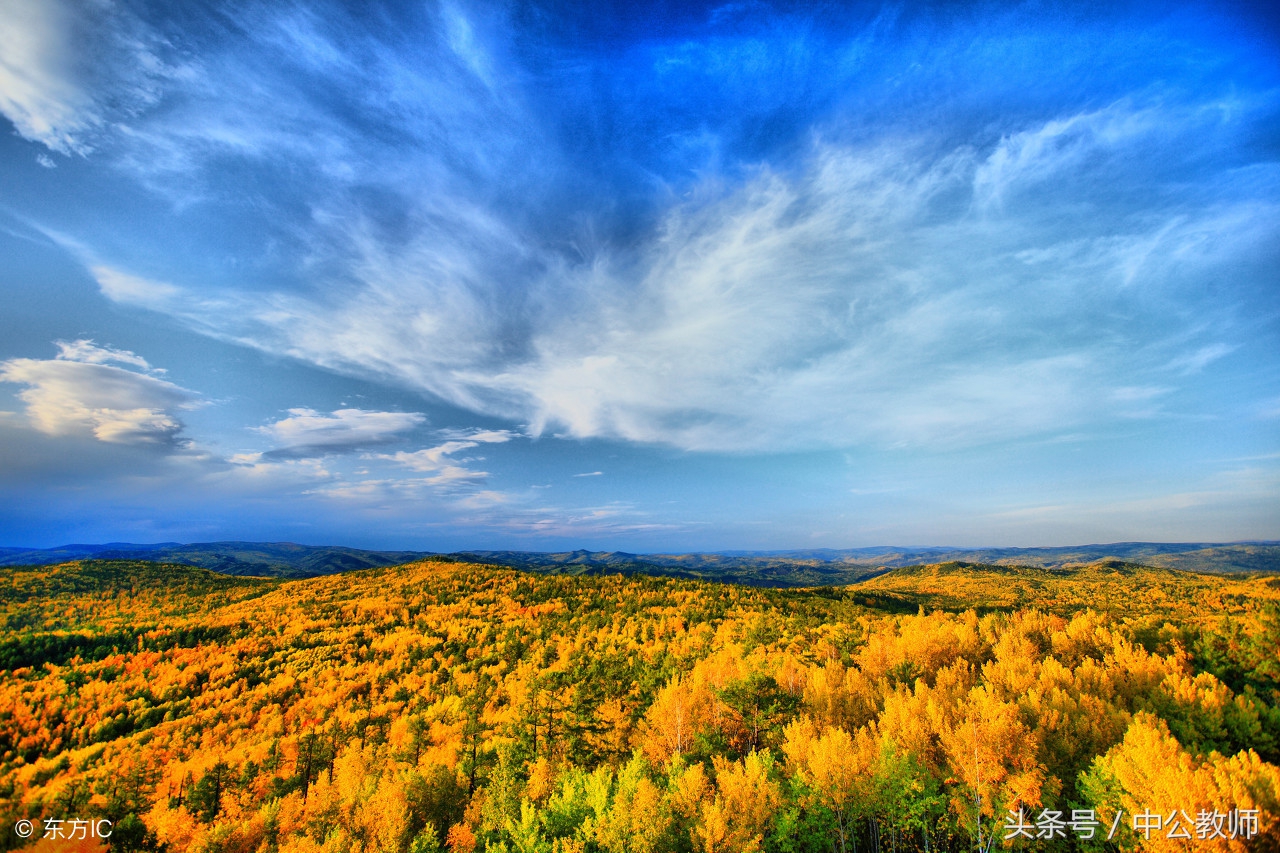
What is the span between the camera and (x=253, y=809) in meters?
49.6

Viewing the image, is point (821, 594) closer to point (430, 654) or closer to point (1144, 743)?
point (430, 654)

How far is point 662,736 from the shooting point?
51.0m

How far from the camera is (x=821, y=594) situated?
167375 mm

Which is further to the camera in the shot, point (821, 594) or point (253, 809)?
point (821, 594)

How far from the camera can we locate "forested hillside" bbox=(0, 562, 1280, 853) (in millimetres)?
32844

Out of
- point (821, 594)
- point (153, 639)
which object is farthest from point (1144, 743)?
point (153, 639)

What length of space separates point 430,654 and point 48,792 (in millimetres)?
59660

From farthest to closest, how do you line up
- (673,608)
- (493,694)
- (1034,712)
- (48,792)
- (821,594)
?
(821,594) < (673,608) < (493,694) < (48,792) < (1034,712)

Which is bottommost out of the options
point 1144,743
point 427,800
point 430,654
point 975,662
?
point 430,654

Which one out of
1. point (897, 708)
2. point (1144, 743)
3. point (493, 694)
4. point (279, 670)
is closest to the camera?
point (1144, 743)

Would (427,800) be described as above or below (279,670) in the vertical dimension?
above

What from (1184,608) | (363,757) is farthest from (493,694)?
(1184,608)

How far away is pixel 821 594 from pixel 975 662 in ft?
374

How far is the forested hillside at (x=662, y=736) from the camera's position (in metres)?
32.8
